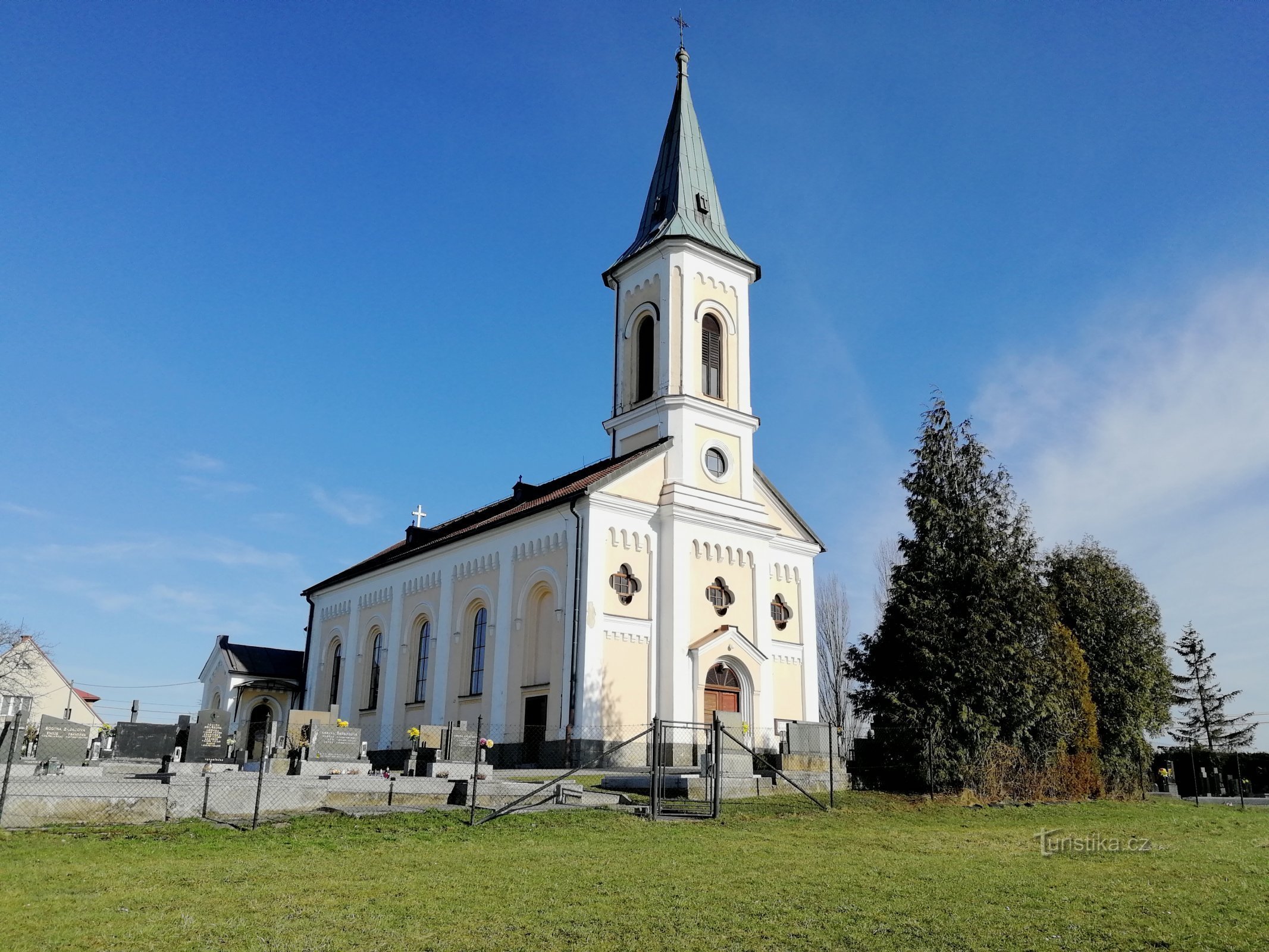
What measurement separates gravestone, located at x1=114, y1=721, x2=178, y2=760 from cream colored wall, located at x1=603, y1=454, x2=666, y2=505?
1362cm

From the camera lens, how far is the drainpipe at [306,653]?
4444 cm

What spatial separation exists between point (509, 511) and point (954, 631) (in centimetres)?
1737

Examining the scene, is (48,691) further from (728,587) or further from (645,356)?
(728,587)

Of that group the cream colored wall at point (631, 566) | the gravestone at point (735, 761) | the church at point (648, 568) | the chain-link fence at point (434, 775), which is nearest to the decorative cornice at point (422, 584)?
the church at point (648, 568)

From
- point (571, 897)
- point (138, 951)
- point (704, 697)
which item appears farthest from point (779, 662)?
point (138, 951)

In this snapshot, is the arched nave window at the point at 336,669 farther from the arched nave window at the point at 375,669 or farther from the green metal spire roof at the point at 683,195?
the green metal spire roof at the point at 683,195

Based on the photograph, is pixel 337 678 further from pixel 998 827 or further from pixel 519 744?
pixel 998 827

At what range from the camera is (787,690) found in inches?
1289

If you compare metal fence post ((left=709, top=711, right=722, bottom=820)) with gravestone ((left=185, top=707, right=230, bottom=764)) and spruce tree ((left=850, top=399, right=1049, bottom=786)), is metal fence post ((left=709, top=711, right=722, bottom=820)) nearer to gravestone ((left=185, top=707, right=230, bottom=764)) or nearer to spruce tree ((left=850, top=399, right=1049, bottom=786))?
spruce tree ((left=850, top=399, right=1049, bottom=786))

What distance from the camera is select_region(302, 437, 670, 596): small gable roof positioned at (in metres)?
30.6

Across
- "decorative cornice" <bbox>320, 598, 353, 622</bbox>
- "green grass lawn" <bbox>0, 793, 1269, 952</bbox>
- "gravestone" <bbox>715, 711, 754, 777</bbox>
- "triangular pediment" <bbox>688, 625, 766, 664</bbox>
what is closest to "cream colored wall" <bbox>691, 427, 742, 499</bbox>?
"triangular pediment" <bbox>688, 625, 766, 664</bbox>

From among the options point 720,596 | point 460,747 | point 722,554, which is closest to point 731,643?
point 720,596

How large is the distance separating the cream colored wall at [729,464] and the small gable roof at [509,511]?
135 cm

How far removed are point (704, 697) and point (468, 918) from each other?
2216 cm
